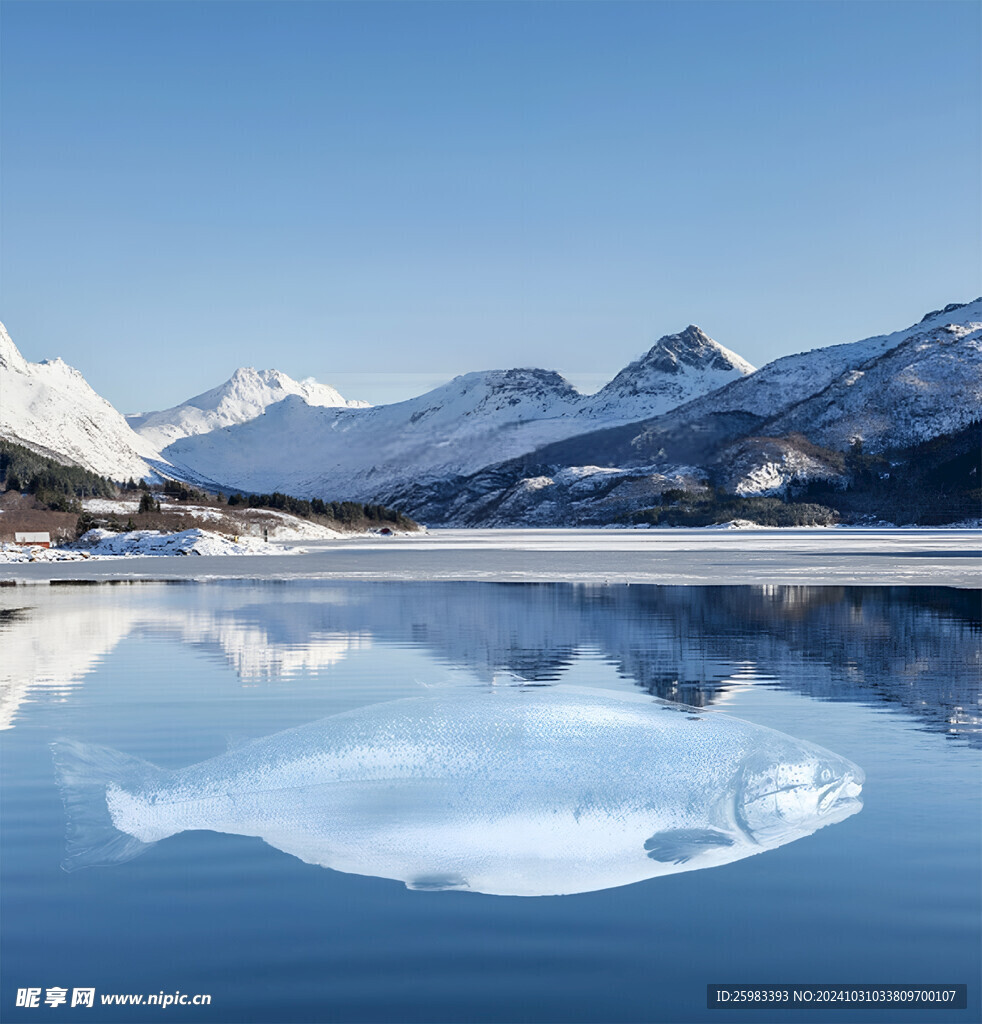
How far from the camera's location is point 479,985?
9.73 m

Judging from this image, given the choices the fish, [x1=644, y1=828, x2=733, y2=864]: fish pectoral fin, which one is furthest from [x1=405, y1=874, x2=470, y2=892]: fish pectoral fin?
[x1=644, y1=828, x2=733, y2=864]: fish pectoral fin

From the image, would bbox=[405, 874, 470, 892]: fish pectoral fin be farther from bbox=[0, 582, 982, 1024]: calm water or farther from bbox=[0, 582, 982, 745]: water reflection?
bbox=[0, 582, 982, 745]: water reflection

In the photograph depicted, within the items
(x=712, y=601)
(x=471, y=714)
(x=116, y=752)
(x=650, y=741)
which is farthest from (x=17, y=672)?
(x=712, y=601)

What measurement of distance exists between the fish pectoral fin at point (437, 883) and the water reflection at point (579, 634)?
11.0m

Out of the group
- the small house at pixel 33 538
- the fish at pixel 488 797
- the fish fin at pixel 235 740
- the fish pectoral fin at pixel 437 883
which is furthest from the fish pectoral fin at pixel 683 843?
the small house at pixel 33 538

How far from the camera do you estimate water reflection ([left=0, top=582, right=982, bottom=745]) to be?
86.4 ft

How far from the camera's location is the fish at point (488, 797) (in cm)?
1308

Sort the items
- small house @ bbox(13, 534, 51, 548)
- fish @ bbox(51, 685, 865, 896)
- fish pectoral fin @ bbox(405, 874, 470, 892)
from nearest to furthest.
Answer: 1. fish pectoral fin @ bbox(405, 874, 470, 892)
2. fish @ bbox(51, 685, 865, 896)
3. small house @ bbox(13, 534, 51, 548)

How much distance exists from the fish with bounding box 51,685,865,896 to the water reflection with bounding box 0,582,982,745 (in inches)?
187

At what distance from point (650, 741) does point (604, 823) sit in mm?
4666

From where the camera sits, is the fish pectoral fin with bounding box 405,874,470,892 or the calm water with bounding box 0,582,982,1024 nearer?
the calm water with bounding box 0,582,982,1024

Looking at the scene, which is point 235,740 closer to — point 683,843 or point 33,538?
point 683,843

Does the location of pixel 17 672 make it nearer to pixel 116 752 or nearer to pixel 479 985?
pixel 116 752

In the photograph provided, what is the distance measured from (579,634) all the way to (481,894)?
25.7m
